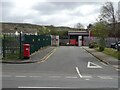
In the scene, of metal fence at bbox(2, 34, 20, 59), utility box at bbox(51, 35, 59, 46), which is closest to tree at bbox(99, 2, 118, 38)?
metal fence at bbox(2, 34, 20, 59)

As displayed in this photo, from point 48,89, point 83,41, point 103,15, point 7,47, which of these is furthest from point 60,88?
point 83,41

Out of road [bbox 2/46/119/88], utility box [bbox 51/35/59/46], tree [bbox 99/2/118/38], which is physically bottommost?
road [bbox 2/46/119/88]

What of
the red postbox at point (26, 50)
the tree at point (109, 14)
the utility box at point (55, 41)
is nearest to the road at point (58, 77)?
the red postbox at point (26, 50)

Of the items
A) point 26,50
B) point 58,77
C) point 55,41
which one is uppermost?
point 26,50

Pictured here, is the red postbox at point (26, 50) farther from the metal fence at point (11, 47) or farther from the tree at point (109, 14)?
the tree at point (109, 14)

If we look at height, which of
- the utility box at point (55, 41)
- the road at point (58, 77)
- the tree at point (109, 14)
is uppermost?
the tree at point (109, 14)

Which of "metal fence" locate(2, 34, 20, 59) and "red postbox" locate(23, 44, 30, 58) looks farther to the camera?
"metal fence" locate(2, 34, 20, 59)

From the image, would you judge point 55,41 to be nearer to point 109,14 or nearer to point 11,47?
point 109,14

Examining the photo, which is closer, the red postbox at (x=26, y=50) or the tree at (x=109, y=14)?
the red postbox at (x=26, y=50)

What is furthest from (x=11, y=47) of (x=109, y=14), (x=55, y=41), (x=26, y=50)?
(x=55, y=41)

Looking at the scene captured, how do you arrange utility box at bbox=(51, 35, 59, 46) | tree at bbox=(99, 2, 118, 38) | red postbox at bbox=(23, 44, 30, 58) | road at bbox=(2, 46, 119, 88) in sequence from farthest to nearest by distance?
utility box at bbox=(51, 35, 59, 46), tree at bbox=(99, 2, 118, 38), red postbox at bbox=(23, 44, 30, 58), road at bbox=(2, 46, 119, 88)

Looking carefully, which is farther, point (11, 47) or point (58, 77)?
point (11, 47)

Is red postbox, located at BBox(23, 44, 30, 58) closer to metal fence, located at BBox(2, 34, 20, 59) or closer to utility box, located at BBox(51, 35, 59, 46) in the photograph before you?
metal fence, located at BBox(2, 34, 20, 59)

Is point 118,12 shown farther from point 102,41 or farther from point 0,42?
Answer: point 102,41
